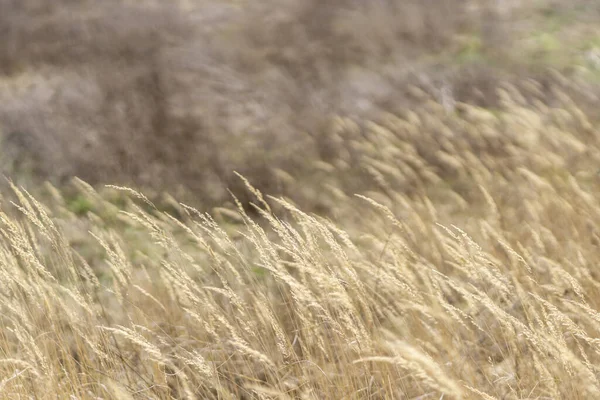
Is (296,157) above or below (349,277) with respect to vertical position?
below

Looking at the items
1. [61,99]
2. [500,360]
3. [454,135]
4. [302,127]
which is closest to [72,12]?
[61,99]

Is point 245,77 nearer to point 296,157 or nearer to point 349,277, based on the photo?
point 296,157

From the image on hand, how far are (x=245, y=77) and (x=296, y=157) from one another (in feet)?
5.13

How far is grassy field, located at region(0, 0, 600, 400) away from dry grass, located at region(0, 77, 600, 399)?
3cm

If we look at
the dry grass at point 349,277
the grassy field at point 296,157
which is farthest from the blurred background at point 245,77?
the dry grass at point 349,277

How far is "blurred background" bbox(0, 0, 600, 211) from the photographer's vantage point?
5.16 metres

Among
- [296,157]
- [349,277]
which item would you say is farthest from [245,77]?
[349,277]

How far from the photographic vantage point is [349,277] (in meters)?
2.48

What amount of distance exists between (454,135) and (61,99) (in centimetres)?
354

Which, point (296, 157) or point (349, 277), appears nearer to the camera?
point (349, 277)

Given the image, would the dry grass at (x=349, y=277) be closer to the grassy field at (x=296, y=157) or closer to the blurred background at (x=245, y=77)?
the grassy field at (x=296, y=157)

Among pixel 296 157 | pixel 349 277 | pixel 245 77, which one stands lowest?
pixel 296 157

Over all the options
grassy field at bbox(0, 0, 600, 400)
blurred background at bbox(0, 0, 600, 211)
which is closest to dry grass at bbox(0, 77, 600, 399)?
grassy field at bbox(0, 0, 600, 400)

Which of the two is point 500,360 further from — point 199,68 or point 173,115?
point 199,68
